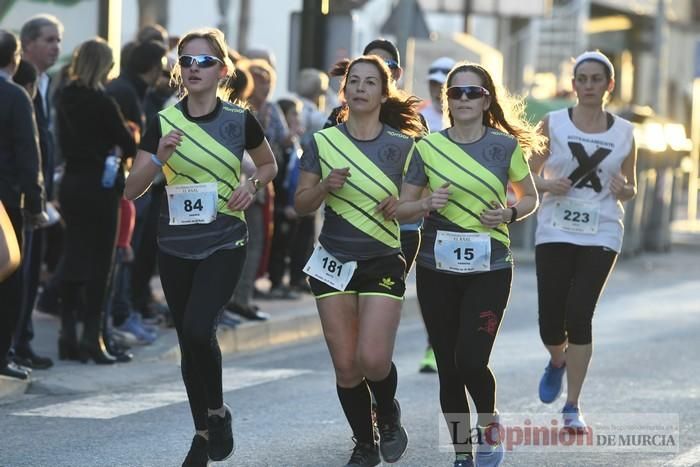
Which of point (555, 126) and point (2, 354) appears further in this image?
point (2, 354)

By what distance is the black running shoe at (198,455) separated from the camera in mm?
7109

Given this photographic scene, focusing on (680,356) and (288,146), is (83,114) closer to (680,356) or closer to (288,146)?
(288,146)

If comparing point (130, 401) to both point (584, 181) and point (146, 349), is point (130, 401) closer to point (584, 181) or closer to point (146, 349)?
point (146, 349)

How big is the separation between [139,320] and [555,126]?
4.35 meters

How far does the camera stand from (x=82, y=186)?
10555 millimetres

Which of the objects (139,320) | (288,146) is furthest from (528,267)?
(139,320)

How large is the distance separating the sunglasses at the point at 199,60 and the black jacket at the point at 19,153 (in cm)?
241

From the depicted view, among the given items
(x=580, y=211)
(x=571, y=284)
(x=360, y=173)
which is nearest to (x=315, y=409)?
(x=571, y=284)

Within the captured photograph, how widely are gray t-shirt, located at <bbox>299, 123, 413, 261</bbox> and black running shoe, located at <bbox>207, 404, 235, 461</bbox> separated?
839mm

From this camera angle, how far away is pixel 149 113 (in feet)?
39.4

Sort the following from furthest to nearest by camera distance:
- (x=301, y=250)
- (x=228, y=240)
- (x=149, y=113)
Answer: (x=301, y=250), (x=149, y=113), (x=228, y=240)

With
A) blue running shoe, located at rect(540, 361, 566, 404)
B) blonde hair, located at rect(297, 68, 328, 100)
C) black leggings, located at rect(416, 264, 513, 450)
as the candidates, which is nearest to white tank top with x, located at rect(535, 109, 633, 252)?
blue running shoe, located at rect(540, 361, 566, 404)

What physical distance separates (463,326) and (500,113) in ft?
3.17

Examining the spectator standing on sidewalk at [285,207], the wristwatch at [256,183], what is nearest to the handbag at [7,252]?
the wristwatch at [256,183]
